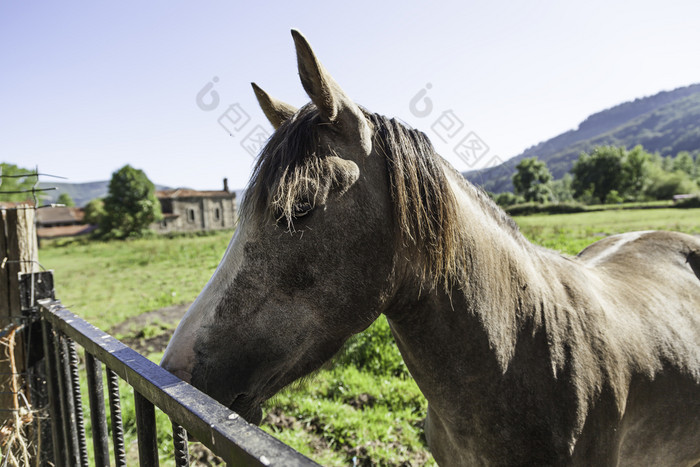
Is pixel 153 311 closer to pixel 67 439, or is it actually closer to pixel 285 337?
pixel 67 439

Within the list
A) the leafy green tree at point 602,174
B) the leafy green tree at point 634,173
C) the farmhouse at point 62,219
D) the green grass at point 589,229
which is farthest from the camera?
the leafy green tree at point 602,174

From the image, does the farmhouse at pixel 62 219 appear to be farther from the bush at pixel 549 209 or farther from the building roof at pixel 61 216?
the bush at pixel 549 209

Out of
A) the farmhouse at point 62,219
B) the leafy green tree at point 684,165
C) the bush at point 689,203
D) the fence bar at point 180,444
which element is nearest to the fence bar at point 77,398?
the fence bar at point 180,444

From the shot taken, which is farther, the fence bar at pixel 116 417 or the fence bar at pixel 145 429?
the fence bar at pixel 116 417

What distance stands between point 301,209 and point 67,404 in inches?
62.9

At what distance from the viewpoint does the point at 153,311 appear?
10.0 m

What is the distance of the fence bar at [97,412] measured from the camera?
A: 165 cm

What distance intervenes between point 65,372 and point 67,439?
1.15ft

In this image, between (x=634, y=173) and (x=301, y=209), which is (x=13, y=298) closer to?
(x=301, y=209)

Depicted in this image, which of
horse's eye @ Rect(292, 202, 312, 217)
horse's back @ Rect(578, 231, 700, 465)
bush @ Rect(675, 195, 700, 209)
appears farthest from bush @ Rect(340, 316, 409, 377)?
bush @ Rect(675, 195, 700, 209)

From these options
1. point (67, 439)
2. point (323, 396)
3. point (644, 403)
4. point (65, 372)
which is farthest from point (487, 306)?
point (323, 396)

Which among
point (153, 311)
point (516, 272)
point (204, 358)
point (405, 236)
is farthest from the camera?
point (153, 311)

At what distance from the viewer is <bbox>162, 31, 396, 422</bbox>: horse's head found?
49.2 inches

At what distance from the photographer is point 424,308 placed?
1.50 m
